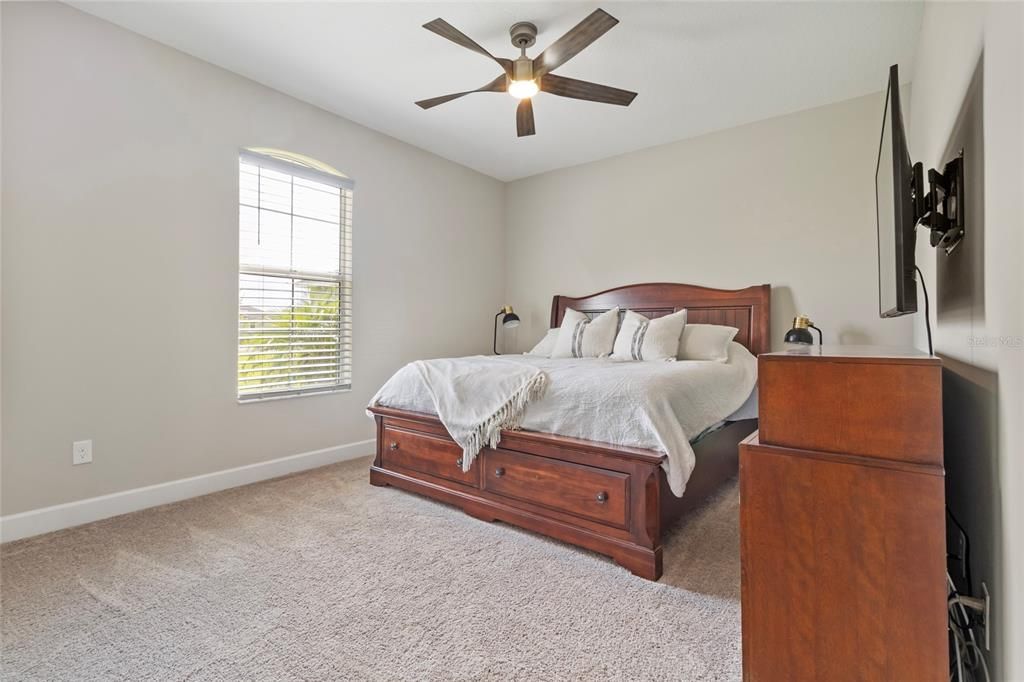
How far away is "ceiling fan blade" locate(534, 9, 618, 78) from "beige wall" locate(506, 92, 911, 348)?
206 cm

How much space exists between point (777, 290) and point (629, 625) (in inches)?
118

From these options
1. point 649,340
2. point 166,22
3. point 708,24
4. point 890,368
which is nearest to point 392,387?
point 649,340

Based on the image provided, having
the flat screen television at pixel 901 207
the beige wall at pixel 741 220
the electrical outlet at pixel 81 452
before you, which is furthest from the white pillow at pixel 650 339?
the electrical outlet at pixel 81 452

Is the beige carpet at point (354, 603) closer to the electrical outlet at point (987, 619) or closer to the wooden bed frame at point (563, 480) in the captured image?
the wooden bed frame at point (563, 480)

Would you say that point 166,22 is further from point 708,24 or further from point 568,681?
point 568,681

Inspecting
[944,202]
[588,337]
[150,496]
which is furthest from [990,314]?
[150,496]

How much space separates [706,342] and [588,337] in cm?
87

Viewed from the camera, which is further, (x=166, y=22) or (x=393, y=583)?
(x=166, y=22)

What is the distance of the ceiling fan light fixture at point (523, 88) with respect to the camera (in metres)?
2.53

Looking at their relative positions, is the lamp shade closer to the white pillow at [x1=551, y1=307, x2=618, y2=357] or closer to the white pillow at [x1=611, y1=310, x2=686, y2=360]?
the white pillow at [x1=611, y1=310, x2=686, y2=360]

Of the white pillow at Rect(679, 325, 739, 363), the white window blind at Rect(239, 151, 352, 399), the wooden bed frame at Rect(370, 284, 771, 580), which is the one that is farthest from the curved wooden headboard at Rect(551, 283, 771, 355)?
the white window blind at Rect(239, 151, 352, 399)

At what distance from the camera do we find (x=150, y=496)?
8.59 ft

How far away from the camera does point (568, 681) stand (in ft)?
4.33

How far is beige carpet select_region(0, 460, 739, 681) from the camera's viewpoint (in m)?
1.39
